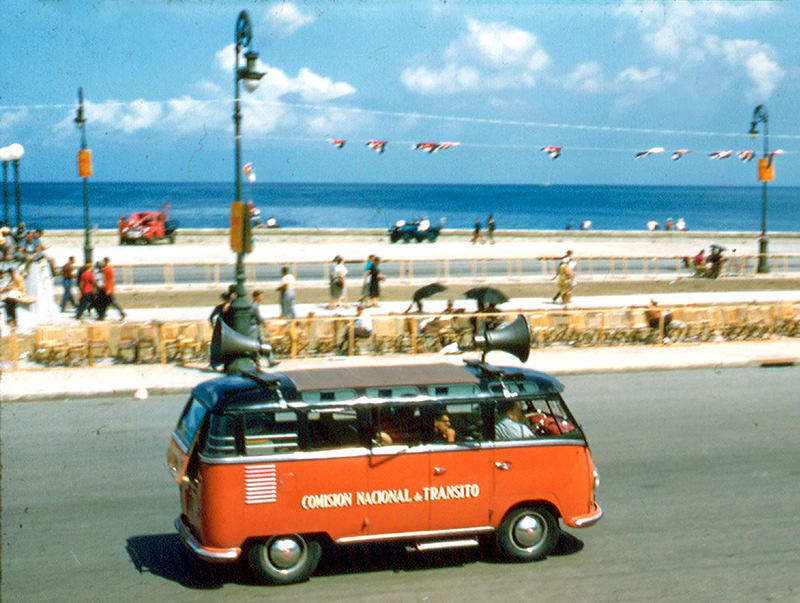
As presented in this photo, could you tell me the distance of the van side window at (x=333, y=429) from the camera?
801 centimetres

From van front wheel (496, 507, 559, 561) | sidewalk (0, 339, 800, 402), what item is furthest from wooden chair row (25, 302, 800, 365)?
van front wheel (496, 507, 559, 561)

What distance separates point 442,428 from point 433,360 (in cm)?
1039

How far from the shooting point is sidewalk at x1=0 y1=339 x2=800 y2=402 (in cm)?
1648

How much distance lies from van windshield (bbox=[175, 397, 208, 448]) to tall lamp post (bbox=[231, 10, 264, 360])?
8.16m

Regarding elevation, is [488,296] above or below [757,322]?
above

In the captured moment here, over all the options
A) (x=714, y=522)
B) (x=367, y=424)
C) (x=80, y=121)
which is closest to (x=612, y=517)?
(x=714, y=522)

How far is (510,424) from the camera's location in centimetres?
853

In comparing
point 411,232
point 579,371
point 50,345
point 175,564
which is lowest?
point 175,564

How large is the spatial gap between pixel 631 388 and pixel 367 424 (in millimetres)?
10089

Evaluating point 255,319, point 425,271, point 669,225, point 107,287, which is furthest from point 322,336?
point 669,225

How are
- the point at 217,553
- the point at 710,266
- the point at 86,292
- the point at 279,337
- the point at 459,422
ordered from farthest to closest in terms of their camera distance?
the point at 710,266, the point at 86,292, the point at 279,337, the point at 459,422, the point at 217,553

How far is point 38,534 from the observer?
9.25m

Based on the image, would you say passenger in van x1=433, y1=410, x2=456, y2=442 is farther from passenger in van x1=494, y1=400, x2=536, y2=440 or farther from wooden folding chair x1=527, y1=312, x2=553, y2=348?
wooden folding chair x1=527, y1=312, x2=553, y2=348

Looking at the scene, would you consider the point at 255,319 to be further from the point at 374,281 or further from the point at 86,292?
the point at 374,281
